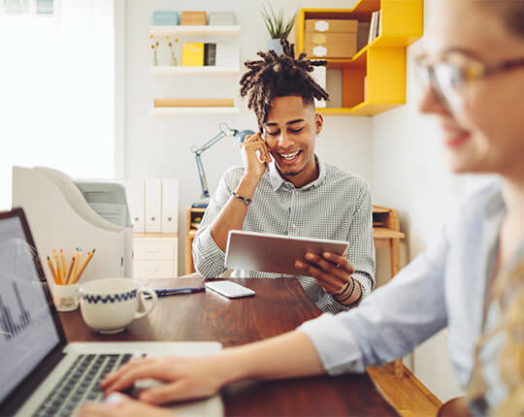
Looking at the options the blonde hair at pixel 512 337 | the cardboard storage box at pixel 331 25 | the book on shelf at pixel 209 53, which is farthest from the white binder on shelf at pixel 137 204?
the blonde hair at pixel 512 337

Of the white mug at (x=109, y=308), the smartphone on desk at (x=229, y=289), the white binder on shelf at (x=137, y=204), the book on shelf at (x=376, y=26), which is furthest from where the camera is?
the white binder on shelf at (x=137, y=204)

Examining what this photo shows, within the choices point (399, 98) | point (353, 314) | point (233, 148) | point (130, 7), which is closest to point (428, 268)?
point (353, 314)

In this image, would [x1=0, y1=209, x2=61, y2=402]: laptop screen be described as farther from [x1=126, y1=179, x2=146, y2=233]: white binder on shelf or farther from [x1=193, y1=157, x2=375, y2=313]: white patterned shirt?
[x1=126, y1=179, x2=146, y2=233]: white binder on shelf

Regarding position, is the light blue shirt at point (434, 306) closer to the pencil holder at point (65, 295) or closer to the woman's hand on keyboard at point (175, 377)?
the woman's hand on keyboard at point (175, 377)

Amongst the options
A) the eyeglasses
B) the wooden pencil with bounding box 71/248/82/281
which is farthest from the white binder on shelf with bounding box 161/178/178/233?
the eyeglasses

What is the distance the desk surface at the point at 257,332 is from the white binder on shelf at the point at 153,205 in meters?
1.57

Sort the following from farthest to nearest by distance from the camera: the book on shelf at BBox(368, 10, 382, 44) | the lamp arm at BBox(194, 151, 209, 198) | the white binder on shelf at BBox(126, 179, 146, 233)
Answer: the lamp arm at BBox(194, 151, 209, 198), the white binder on shelf at BBox(126, 179, 146, 233), the book on shelf at BBox(368, 10, 382, 44)

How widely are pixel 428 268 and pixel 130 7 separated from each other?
10.1ft

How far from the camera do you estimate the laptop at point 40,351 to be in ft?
1.85

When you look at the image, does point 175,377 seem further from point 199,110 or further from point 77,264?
point 199,110

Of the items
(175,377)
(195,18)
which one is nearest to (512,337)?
(175,377)

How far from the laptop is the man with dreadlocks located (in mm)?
771

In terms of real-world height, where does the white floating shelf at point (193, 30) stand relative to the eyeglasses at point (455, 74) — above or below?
above

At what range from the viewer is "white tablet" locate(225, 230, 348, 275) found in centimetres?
105
